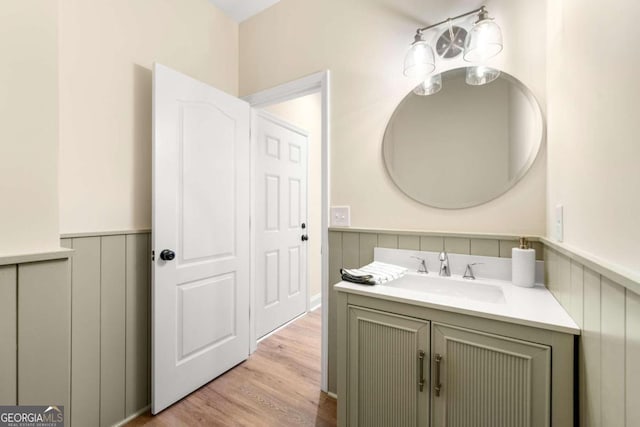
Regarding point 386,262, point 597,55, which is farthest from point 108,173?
point 597,55

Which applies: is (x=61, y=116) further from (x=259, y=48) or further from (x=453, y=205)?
(x=453, y=205)

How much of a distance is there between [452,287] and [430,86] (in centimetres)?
103

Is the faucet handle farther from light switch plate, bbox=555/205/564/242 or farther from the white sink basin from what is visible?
light switch plate, bbox=555/205/564/242

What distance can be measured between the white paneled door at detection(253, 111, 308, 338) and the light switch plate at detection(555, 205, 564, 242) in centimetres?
191

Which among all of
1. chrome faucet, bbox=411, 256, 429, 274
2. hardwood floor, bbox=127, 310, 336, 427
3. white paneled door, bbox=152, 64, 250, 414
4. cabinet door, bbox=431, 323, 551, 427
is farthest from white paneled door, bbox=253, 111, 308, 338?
cabinet door, bbox=431, 323, 551, 427

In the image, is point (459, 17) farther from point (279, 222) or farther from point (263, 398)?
point (263, 398)

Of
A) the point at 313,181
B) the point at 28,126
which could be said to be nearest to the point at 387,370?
the point at 28,126

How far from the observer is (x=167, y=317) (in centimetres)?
161

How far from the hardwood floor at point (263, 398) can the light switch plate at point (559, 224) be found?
1426mm

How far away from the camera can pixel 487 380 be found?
917 millimetres

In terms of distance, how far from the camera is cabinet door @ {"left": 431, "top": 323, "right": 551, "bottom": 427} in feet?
2.77

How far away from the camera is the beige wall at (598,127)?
1.79 ft

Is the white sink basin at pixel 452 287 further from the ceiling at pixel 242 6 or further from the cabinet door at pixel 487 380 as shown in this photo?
the ceiling at pixel 242 6

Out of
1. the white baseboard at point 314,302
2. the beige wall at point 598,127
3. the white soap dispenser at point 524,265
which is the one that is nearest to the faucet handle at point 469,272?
the white soap dispenser at point 524,265
